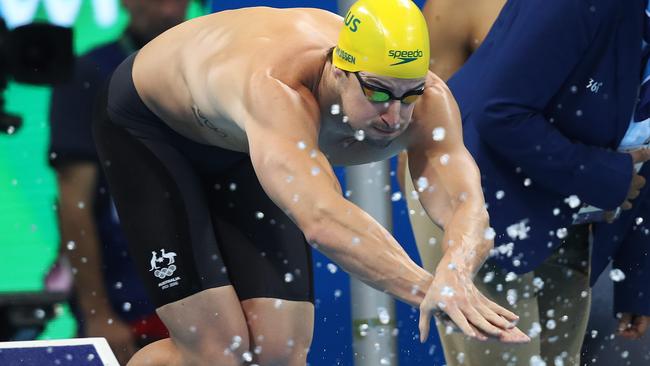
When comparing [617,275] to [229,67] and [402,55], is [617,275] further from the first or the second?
[229,67]

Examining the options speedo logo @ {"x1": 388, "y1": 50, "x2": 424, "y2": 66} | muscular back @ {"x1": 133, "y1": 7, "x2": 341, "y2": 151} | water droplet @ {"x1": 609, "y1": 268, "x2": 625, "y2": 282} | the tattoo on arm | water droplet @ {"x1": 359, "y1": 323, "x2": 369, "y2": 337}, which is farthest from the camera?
water droplet @ {"x1": 359, "y1": 323, "x2": 369, "y2": 337}

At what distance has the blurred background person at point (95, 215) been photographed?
357 centimetres

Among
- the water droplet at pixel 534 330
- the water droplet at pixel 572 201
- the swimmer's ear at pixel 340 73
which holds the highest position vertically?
the swimmer's ear at pixel 340 73

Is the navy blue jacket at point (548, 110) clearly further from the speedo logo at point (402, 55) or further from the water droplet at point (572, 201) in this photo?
the speedo logo at point (402, 55)

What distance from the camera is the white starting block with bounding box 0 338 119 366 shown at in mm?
3553

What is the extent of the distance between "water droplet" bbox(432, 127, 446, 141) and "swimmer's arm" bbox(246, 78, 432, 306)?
385 mm

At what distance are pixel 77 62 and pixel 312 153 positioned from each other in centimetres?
142

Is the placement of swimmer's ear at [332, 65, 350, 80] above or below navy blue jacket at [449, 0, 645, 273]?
above

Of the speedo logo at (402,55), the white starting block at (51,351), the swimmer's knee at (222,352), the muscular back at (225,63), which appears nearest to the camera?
the speedo logo at (402,55)

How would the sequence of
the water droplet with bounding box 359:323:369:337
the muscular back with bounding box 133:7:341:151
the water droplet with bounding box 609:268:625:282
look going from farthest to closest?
the water droplet with bounding box 359:323:369:337
the water droplet with bounding box 609:268:625:282
the muscular back with bounding box 133:7:341:151

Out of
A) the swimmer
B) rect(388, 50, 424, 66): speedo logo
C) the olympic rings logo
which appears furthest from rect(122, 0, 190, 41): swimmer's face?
rect(388, 50, 424, 66): speedo logo

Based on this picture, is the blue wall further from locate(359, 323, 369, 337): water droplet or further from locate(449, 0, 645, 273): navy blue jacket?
locate(449, 0, 645, 273): navy blue jacket

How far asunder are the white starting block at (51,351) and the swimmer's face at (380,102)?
139 centimetres

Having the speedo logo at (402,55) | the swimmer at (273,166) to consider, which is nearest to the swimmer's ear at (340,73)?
the swimmer at (273,166)
